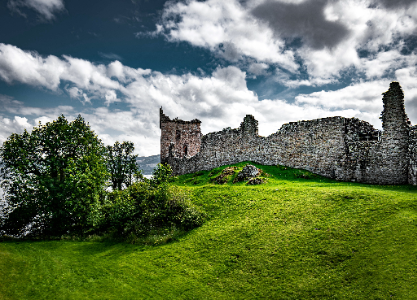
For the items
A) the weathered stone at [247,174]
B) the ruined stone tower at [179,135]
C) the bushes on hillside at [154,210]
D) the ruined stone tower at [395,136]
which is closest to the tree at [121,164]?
the ruined stone tower at [179,135]

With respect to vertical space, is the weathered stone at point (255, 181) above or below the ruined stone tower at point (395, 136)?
below

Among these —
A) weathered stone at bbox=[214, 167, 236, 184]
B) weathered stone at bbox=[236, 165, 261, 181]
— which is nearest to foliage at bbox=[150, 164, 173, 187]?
weathered stone at bbox=[214, 167, 236, 184]

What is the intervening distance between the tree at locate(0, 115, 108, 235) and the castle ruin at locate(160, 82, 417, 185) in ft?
56.8

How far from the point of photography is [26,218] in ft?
75.5

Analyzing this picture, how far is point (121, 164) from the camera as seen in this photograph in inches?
1505

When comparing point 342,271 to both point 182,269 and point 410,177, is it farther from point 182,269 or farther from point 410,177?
point 410,177

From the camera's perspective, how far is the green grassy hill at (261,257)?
1021 centimetres

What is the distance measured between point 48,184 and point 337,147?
27.9 metres

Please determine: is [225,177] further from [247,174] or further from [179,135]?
[179,135]

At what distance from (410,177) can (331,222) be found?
9826 millimetres

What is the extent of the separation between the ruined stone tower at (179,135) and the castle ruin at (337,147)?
12057 millimetres

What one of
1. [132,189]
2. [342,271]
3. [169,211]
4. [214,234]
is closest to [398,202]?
[342,271]

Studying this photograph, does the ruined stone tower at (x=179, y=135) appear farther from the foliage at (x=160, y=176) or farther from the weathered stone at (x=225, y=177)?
the foliage at (x=160, y=176)

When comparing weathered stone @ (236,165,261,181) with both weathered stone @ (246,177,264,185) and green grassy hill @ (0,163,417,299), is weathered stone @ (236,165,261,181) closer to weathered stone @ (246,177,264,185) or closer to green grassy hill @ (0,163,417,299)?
weathered stone @ (246,177,264,185)
